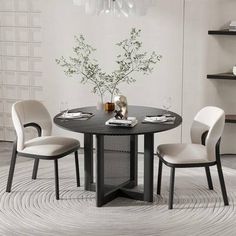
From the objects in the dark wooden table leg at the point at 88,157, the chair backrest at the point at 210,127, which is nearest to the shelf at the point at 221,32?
the chair backrest at the point at 210,127

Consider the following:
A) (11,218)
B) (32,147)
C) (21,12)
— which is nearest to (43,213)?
(11,218)

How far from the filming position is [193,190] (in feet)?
15.1

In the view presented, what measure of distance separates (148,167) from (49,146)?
829 mm

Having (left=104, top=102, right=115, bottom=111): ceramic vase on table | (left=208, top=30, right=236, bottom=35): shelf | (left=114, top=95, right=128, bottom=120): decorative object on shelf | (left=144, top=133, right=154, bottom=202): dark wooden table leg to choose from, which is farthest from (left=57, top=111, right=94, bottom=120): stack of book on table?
(left=208, top=30, right=236, bottom=35): shelf

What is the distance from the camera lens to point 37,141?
4.48m

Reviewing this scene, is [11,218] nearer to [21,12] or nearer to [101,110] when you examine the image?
[101,110]

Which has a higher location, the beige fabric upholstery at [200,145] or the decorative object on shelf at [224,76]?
the decorative object on shelf at [224,76]

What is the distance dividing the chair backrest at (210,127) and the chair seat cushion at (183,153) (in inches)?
3.2

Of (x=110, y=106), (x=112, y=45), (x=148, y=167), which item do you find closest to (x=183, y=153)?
(x=148, y=167)

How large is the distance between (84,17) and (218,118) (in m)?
2.24

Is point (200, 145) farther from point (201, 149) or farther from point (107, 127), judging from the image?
point (107, 127)

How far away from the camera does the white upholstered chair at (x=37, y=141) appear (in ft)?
14.1

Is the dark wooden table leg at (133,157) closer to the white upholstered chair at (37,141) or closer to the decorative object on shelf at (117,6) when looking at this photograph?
the white upholstered chair at (37,141)

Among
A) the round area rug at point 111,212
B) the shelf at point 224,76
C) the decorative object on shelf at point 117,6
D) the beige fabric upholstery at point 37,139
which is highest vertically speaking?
the decorative object on shelf at point 117,6
